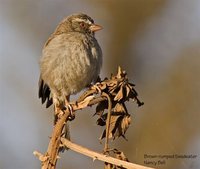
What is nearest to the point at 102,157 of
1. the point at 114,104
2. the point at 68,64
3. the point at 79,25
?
the point at 114,104

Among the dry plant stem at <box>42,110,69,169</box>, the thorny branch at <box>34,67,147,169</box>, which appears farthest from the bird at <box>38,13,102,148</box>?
the dry plant stem at <box>42,110,69,169</box>

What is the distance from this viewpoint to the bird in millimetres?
5562

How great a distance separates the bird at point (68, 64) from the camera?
556 cm

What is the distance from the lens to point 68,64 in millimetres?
5605

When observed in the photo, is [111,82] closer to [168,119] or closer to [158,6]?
[168,119]

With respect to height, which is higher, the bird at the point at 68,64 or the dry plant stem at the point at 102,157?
the bird at the point at 68,64

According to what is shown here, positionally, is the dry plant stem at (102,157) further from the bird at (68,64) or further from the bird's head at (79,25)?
the bird's head at (79,25)

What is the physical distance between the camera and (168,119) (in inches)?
338

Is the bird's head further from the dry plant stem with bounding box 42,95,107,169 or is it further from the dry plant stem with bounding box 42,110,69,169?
the dry plant stem with bounding box 42,110,69,169

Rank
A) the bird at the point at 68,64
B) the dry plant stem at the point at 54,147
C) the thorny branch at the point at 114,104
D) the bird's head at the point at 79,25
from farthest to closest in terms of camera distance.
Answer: the bird's head at the point at 79,25 < the bird at the point at 68,64 < the thorny branch at the point at 114,104 < the dry plant stem at the point at 54,147

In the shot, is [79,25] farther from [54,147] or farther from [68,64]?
[54,147]

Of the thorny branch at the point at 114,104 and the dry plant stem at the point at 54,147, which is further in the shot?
the thorny branch at the point at 114,104

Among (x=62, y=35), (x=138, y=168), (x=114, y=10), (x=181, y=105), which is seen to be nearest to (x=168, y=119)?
(x=181, y=105)

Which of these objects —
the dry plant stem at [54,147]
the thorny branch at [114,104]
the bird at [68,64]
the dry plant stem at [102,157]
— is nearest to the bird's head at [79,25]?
the bird at [68,64]
